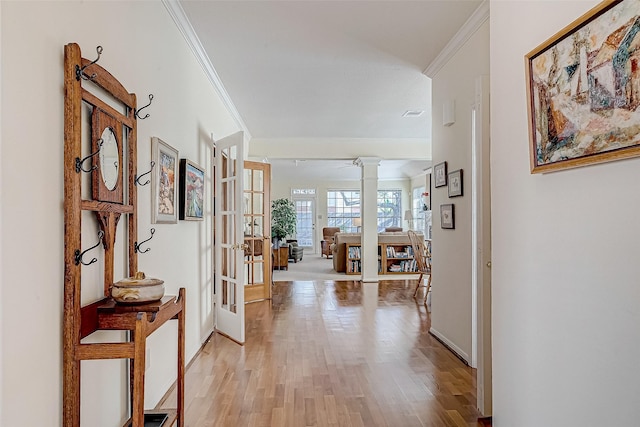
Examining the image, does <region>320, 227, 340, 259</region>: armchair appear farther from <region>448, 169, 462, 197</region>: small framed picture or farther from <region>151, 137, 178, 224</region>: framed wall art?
<region>151, 137, 178, 224</region>: framed wall art

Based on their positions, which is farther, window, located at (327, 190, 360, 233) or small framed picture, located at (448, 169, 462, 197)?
window, located at (327, 190, 360, 233)

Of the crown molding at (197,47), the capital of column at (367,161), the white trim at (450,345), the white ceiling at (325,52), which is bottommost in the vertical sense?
the white trim at (450,345)

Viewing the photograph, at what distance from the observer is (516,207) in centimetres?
160

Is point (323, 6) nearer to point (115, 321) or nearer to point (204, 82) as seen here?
point (204, 82)

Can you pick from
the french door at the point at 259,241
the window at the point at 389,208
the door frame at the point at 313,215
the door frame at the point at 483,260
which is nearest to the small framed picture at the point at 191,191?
the french door at the point at 259,241

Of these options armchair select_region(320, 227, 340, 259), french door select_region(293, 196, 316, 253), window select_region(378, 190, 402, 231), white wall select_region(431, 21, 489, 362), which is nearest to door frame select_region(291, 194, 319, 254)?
french door select_region(293, 196, 316, 253)

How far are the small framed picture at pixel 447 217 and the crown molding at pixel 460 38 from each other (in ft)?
4.46

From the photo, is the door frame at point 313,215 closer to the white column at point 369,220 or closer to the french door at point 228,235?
the white column at point 369,220

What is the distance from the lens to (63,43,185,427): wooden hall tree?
4.65 ft

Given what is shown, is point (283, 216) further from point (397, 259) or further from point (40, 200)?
point (40, 200)

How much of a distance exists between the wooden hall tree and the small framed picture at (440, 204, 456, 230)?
2.42 metres

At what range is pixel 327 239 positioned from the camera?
1296cm

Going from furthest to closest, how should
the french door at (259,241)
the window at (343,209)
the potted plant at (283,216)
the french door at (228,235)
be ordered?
the window at (343,209) < the potted plant at (283,216) < the french door at (259,241) < the french door at (228,235)

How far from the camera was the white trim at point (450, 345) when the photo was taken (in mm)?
3221
